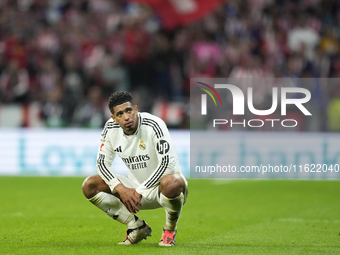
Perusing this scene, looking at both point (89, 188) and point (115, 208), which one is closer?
point (89, 188)

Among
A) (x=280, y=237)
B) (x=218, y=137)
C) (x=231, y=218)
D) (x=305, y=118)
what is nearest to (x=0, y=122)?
(x=218, y=137)

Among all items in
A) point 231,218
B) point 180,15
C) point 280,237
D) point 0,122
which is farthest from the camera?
point 180,15

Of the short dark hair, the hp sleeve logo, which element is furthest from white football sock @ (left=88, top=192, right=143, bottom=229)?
the short dark hair

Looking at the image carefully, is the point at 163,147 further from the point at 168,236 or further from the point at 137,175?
the point at 168,236

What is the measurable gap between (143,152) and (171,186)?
1.77 feet

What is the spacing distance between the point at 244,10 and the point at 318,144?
5547 mm

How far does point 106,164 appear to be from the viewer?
20.8 feet

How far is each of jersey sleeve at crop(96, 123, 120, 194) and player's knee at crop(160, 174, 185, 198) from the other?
52cm

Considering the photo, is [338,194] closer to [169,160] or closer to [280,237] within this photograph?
[280,237]

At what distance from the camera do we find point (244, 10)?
17812 millimetres

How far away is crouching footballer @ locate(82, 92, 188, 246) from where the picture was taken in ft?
19.9

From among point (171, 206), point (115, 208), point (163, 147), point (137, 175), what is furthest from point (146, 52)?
point (171, 206)

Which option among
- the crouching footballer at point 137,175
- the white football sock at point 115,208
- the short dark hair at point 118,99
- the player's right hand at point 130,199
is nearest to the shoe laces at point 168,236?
the crouching footballer at point 137,175

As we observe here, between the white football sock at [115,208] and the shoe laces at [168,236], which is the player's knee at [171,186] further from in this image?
the white football sock at [115,208]
